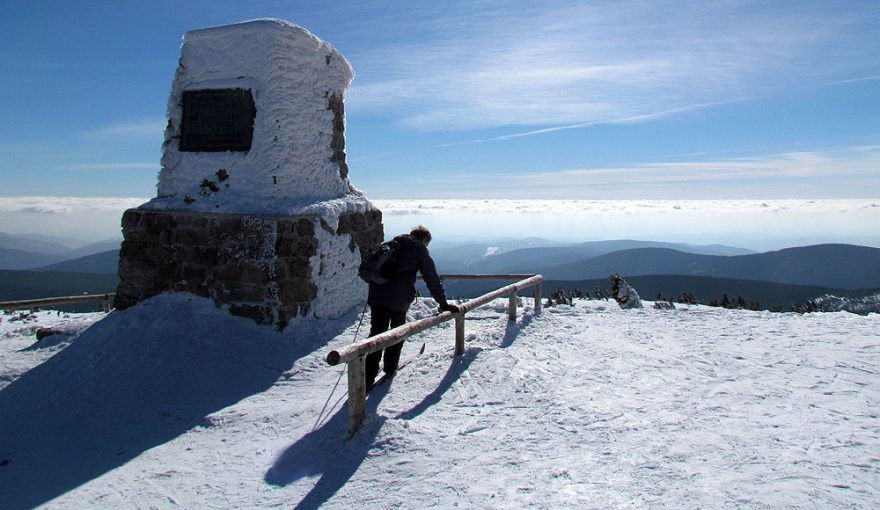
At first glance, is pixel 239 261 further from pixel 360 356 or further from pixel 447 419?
pixel 447 419

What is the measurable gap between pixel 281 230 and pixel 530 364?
3.66 metres

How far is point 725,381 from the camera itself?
5500 mm

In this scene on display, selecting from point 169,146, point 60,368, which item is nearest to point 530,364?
point 60,368

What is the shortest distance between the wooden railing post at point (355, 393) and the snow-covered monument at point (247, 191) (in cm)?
300

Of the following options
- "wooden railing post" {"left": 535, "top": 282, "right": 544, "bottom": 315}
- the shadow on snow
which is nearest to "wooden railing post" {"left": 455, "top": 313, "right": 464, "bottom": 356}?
the shadow on snow

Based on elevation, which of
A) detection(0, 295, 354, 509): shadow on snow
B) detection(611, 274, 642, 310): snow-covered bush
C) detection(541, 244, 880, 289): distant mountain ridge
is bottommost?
detection(541, 244, 880, 289): distant mountain ridge

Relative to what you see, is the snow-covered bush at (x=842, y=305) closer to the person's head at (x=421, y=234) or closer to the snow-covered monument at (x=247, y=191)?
the person's head at (x=421, y=234)

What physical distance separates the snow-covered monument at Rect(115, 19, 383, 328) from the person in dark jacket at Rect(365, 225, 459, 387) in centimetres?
194

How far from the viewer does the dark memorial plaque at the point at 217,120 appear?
24.6 feet

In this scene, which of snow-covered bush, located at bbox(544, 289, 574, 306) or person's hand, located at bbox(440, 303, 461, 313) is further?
snow-covered bush, located at bbox(544, 289, 574, 306)

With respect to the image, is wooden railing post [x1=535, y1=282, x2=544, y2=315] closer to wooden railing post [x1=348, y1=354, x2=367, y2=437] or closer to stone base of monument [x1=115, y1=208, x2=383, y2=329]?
stone base of monument [x1=115, y1=208, x2=383, y2=329]

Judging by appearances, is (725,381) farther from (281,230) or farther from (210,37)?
(210,37)

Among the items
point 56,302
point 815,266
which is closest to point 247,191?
point 56,302

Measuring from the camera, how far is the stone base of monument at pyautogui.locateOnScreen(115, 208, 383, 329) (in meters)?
6.91
